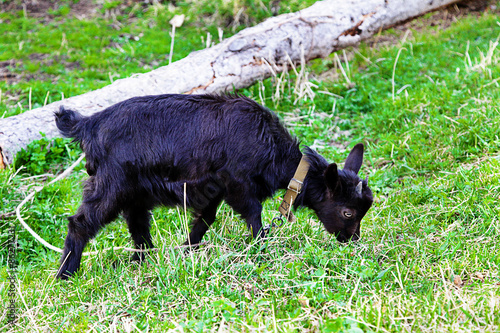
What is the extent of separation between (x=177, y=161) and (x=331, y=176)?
1.37 m

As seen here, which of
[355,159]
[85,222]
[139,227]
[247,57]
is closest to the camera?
[85,222]

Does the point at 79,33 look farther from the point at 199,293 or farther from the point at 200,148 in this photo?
the point at 199,293

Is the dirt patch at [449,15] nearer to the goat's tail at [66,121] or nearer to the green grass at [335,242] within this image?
the green grass at [335,242]

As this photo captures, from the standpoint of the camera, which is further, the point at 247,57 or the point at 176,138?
the point at 247,57

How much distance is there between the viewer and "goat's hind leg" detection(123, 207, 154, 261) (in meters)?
4.55

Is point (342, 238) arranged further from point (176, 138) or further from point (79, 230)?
point (79, 230)

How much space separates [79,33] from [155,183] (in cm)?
630

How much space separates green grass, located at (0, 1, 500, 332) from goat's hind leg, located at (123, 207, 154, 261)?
14 cm

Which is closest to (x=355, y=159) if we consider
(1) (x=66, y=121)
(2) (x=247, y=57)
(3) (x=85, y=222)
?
(3) (x=85, y=222)

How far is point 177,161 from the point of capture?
13.7ft

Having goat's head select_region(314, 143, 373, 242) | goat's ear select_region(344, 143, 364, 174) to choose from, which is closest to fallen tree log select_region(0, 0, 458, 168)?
goat's ear select_region(344, 143, 364, 174)

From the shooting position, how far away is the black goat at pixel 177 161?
4121 mm

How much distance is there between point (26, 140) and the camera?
19.0 feet

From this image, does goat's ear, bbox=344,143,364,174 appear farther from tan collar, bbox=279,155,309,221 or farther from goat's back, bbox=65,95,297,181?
goat's back, bbox=65,95,297,181
